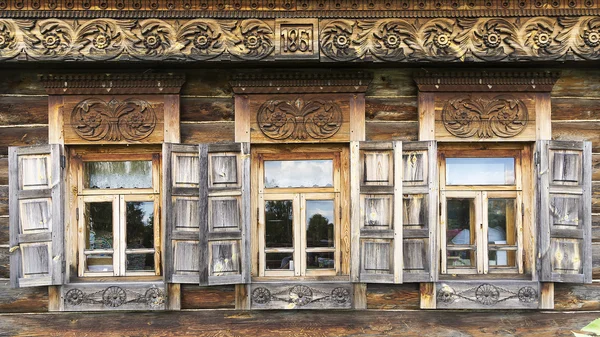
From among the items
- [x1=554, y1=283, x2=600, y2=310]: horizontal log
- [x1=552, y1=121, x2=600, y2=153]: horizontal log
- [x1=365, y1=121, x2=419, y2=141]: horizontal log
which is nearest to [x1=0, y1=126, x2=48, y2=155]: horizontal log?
[x1=365, y1=121, x2=419, y2=141]: horizontal log

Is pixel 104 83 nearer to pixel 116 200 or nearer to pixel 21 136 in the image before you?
pixel 21 136

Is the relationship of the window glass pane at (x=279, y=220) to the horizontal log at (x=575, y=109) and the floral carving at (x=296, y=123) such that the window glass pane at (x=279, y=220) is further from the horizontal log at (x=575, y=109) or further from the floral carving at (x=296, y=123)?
the horizontal log at (x=575, y=109)

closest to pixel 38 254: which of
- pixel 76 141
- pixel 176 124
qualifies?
pixel 76 141

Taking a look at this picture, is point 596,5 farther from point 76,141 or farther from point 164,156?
point 76,141

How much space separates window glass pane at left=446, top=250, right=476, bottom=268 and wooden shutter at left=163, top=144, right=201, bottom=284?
220 centimetres

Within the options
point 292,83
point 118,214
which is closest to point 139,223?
point 118,214

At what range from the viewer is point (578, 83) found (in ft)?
13.8

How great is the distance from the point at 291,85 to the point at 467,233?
2.03 m

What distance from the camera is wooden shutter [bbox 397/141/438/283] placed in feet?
13.1

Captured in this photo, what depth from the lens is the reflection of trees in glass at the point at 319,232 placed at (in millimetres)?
4203

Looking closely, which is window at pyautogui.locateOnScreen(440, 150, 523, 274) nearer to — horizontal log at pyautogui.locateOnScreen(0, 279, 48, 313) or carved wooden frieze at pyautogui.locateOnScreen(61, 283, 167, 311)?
carved wooden frieze at pyautogui.locateOnScreen(61, 283, 167, 311)

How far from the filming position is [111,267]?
4.17 metres

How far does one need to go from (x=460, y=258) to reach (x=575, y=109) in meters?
1.65

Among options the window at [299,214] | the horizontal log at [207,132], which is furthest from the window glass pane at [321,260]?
the horizontal log at [207,132]
